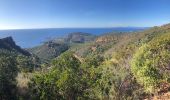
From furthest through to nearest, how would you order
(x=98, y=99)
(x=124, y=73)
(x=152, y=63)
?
1. (x=152, y=63)
2. (x=124, y=73)
3. (x=98, y=99)

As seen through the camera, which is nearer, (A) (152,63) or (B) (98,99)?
(B) (98,99)

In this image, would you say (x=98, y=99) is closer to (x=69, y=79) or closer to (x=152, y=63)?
(x=69, y=79)

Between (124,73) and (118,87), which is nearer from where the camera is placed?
(118,87)

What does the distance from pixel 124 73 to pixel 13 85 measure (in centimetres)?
1620

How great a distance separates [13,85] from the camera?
133ft

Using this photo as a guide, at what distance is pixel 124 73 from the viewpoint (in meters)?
36.2

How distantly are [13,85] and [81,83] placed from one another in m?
10.2

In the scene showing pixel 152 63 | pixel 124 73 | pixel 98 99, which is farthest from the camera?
pixel 152 63

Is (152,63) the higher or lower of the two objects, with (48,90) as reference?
higher

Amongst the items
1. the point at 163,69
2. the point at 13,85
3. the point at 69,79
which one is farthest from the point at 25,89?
the point at 163,69

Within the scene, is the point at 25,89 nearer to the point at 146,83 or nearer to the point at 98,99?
the point at 98,99

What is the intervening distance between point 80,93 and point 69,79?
235 centimetres

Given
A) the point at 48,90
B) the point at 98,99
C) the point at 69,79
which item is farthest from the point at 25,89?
the point at 98,99

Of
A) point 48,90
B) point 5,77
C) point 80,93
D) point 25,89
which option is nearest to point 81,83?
point 80,93
